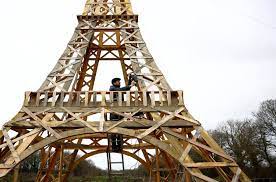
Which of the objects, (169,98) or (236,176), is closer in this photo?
(236,176)

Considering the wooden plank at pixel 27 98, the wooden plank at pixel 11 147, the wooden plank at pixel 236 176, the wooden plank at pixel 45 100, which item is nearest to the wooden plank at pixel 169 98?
the wooden plank at pixel 236 176

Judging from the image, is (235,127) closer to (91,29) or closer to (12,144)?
(91,29)

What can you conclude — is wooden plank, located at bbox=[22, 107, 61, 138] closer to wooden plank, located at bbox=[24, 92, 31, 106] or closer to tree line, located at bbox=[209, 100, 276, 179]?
wooden plank, located at bbox=[24, 92, 31, 106]

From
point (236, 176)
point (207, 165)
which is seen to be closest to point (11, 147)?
point (207, 165)

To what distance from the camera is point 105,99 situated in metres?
7.38

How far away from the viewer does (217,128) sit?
45625 millimetres

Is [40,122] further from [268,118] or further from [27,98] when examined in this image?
[268,118]

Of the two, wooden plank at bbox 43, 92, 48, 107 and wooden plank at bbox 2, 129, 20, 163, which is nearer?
wooden plank at bbox 2, 129, 20, 163

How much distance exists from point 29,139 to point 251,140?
1316 inches

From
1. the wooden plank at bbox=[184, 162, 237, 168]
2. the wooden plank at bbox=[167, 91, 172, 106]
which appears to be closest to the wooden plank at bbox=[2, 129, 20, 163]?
the wooden plank at bbox=[184, 162, 237, 168]

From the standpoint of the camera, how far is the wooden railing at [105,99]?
733 cm

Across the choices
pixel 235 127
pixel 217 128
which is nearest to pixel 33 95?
pixel 235 127

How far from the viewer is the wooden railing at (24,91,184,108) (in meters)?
7.33

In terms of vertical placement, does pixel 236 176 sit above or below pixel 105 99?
below
